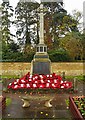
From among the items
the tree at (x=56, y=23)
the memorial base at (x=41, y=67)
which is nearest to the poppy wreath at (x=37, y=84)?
the memorial base at (x=41, y=67)

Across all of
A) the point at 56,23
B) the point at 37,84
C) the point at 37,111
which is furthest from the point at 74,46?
the point at 37,111

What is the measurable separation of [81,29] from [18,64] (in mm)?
9220

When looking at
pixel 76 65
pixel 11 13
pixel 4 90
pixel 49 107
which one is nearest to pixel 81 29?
pixel 76 65

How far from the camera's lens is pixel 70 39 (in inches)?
928

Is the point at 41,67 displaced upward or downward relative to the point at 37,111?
upward

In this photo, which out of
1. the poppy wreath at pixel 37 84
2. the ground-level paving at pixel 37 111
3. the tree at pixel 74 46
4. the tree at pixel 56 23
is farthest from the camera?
the tree at pixel 56 23

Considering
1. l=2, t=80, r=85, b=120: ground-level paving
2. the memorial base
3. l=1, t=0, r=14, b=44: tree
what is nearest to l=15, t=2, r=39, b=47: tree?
l=1, t=0, r=14, b=44: tree

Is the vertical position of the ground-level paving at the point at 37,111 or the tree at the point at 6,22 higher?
the tree at the point at 6,22

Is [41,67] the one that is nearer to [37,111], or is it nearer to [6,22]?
[37,111]

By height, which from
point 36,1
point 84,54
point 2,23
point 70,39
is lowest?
point 84,54

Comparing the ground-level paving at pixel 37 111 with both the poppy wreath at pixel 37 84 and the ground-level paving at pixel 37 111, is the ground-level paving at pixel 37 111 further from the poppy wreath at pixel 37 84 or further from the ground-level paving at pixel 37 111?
the poppy wreath at pixel 37 84

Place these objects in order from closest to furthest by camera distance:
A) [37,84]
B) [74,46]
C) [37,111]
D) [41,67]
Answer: [37,111]
[37,84]
[41,67]
[74,46]

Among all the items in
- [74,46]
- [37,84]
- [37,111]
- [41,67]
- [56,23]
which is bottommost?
[37,111]

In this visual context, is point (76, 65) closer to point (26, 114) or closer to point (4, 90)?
point (4, 90)
